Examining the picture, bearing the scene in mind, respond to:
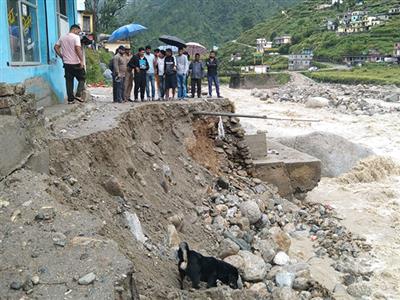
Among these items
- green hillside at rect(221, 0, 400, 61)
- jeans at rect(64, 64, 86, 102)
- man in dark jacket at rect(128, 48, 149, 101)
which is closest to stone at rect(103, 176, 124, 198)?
jeans at rect(64, 64, 86, 102)

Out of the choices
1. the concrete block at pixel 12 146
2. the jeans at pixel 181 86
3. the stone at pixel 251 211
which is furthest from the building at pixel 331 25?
the concrete block at pixel 12 146

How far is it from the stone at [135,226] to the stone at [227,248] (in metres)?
1.37

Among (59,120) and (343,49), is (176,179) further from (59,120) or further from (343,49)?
(343,49)

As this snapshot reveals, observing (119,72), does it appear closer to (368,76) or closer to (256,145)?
(256,145)

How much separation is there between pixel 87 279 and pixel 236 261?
343 cm

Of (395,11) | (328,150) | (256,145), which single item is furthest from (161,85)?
(395,11)

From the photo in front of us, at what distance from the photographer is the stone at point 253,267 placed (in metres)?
6.81

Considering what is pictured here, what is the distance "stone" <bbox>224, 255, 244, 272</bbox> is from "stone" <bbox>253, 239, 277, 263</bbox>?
84 cm

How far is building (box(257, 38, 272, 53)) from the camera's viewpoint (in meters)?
89.0

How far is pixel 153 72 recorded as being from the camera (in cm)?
1297

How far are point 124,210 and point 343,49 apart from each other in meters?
71.6

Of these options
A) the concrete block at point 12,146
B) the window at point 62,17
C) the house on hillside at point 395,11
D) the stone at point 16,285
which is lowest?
the stone at point 16,285

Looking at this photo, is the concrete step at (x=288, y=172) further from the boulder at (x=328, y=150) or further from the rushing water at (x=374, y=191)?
the boulder at (x=328, y=150)

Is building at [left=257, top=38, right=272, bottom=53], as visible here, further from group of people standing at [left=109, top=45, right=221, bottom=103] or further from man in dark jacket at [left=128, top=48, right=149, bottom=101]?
man in dark jacket at [left=128, top=48, right=149, bottom=101]
